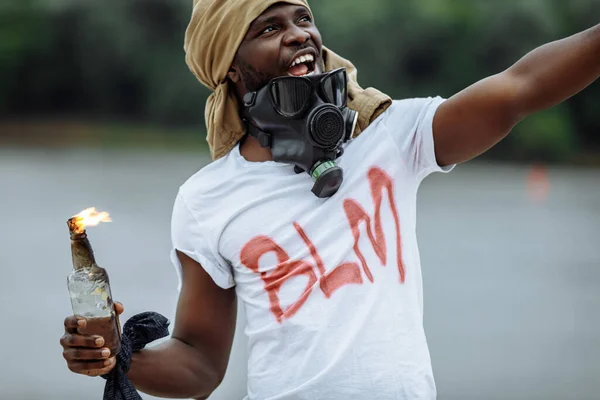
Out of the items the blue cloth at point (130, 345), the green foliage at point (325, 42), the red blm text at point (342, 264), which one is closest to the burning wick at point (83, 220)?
the blue cloth at point (130, 345)

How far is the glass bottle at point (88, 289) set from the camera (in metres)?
2.23

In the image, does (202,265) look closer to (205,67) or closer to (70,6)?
(205,67)

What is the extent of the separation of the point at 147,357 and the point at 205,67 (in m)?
0.80

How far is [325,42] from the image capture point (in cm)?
1178

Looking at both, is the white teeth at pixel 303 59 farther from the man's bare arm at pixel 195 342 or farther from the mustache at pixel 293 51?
the man's bare arm at pixel 195 342

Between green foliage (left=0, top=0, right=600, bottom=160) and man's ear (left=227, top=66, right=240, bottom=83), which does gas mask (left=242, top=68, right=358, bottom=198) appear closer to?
man's ear (left=227, top=66, right=240, bottom=83)

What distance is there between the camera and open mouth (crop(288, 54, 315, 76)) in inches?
100

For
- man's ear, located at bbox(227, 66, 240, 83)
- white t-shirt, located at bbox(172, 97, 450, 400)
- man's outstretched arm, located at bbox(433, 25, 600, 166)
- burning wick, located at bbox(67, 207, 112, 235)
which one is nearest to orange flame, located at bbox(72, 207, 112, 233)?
burning wick, located at bbox(67, 207, 112, 235)

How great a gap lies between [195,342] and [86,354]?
0.51 meters

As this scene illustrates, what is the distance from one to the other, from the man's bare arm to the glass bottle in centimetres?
36

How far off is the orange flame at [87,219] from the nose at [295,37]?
639 mm

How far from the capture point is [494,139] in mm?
2383

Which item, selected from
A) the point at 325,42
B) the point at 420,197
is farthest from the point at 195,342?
the point at 325,42

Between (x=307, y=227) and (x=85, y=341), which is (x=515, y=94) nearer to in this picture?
(x=307, y=227)
